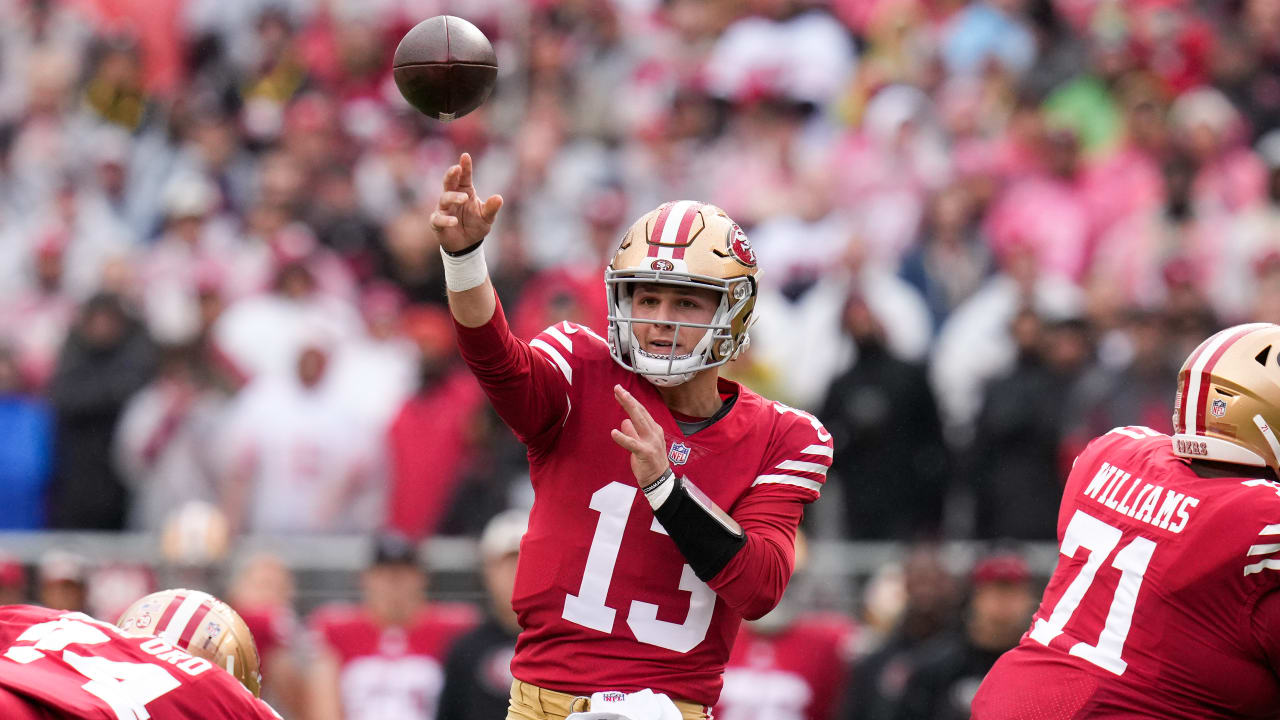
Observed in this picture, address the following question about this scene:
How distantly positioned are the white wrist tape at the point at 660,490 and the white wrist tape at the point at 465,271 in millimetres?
701

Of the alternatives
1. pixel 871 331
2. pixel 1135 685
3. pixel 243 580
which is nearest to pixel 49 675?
pixel 1135 685

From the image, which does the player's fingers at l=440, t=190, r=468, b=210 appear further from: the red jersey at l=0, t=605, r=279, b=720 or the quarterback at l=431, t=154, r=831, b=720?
the red jersey at l=0, t=605, r=279, b=720

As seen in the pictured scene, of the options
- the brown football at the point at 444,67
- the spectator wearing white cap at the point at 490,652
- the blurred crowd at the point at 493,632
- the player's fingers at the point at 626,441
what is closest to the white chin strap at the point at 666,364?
the player's fingers at the point at 626,441

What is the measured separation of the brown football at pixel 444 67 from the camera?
520cm

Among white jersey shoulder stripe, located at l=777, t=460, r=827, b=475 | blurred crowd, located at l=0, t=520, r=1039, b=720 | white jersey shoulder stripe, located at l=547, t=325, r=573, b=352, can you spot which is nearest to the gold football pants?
white jersey shoulder stripe, located at l=777, t=460, r=827, b=475

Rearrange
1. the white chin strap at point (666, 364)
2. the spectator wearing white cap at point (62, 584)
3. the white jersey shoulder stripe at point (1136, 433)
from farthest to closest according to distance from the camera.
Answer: the spectator wearing white cap at point (62, 584), the white jersey shoulder stripe at point (1136, 433), the white chin strap at point (666, 364)

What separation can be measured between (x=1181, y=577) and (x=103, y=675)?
275 centimetres

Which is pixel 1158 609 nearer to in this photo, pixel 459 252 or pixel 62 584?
pixel 459 252

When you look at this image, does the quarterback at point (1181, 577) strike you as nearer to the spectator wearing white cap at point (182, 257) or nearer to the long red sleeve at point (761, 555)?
the long red sleeve at point (761, 555)

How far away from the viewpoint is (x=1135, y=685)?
199 inches

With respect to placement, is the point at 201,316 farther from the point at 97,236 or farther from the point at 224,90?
the point at 224,90

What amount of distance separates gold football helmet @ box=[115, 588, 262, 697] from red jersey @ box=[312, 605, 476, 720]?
3.74 m

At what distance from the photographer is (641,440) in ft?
16.3

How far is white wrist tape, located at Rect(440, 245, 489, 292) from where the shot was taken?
5020 mm
